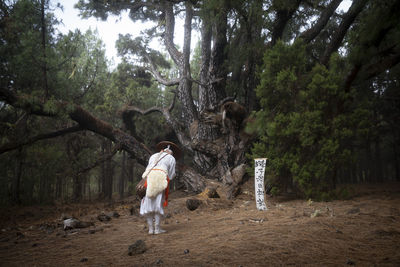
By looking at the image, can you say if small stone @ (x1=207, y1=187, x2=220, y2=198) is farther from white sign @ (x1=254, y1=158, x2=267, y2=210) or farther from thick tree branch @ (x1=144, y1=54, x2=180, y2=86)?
thick tree branch @ (x1=144, y1=54, x2=180, y2=86)

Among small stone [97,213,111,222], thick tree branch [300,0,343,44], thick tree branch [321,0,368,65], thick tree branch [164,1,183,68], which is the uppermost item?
thick tree branch [164,1,183,68]

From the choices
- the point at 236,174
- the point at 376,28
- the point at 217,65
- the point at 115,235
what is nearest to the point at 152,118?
the point at 217,65

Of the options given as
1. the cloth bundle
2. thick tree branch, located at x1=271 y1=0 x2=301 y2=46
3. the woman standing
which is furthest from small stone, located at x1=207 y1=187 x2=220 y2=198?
thick tree branch, located at x1=271 y1=0 x2=301 y2=46

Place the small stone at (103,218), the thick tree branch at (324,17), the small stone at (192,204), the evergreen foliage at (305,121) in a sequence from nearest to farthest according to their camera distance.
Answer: the evergreen foliage at (305,121) → the small stone at (103,218) → the small stone at (192,204) → the thick tree branch at (324,17)

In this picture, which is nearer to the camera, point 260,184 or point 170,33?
point 260,184

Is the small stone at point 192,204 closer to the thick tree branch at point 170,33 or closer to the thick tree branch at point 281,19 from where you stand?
the thick tree branch at point 281,19

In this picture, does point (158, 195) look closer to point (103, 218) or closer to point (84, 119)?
point (103, 218)

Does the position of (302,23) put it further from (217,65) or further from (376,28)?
(376,28)

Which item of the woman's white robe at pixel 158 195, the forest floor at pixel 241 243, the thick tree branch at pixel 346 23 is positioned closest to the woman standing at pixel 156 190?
the woman's white robe at pixel 158 195

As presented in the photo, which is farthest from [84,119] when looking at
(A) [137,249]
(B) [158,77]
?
(A) [137,249]

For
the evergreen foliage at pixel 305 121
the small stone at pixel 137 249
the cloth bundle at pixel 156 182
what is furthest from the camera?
the evergreen foliage at pixel 305 121

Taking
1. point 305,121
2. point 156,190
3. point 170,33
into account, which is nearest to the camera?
point 156,190

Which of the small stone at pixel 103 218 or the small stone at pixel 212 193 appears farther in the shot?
the small stone at pixel 212 193

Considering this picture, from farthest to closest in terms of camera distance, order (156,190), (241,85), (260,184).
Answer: (241,85) → (260,184) → (156,190)
